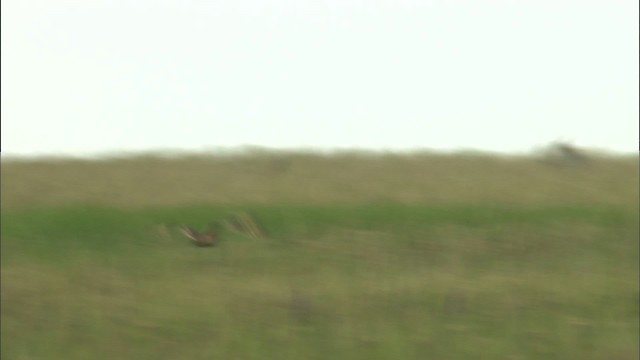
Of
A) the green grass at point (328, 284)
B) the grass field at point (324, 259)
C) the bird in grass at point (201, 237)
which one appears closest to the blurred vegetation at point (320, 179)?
the grass field at point (324, 259)

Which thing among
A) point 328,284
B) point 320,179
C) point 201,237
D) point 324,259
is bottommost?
point 328,284

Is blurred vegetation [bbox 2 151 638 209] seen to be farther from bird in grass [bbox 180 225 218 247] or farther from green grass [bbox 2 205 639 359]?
bird in grass [bbox 180 225 218 247]

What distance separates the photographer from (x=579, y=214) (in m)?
8.99

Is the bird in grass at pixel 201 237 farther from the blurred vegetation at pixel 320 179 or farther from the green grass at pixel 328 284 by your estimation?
the blurred vegetation at pixel 320 179

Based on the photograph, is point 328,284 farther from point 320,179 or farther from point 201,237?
point 320,179

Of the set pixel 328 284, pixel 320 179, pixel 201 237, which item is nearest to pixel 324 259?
pixel 328 284

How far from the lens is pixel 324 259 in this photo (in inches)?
324

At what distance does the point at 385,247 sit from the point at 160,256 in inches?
66.7

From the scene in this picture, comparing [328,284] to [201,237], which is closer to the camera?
[328,284]

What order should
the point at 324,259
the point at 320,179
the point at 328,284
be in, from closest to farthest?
the point at 328,284
the point at 324,259
the point at 320,179

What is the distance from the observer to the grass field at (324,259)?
22.0 ft

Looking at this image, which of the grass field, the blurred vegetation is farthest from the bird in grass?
the blurred vegetation

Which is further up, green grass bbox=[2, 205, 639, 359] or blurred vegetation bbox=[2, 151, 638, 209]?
blurred vegetation bbox=[2, 151, 638, 209]

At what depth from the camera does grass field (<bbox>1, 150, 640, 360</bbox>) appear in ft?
22.0
